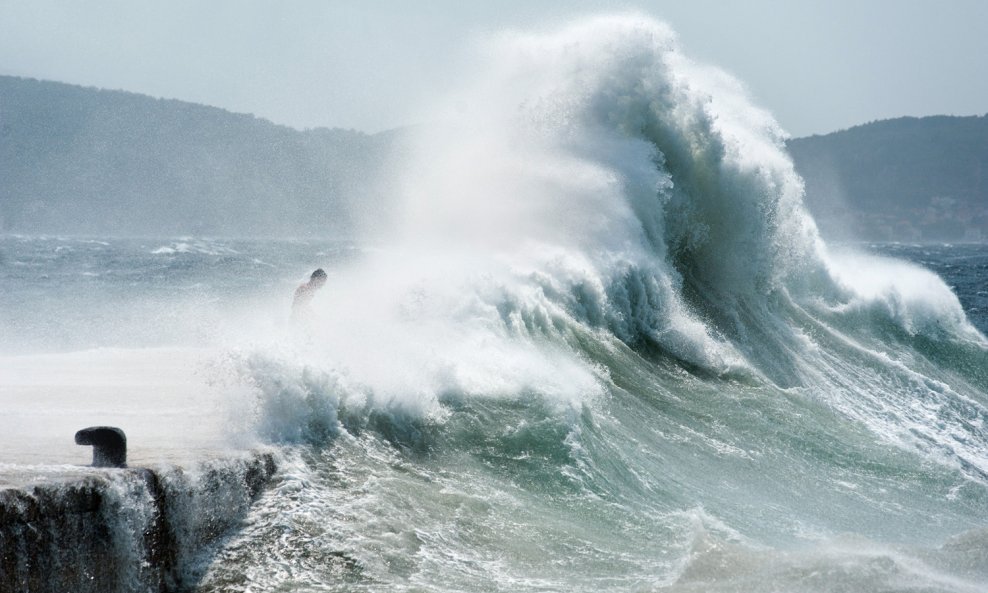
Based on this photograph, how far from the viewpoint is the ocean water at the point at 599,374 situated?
609cm

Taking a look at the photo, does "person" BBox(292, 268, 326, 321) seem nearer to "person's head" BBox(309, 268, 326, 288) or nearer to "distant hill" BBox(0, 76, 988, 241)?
"person's head" BBox(309, 268, 326, 288)

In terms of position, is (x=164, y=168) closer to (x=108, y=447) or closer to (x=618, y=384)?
(x=618, y=384)

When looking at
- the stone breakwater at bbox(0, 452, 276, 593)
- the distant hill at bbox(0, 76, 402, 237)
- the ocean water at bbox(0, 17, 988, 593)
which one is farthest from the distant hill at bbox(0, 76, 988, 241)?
the stone breakwater at bbox(0, 452, 276, 593)

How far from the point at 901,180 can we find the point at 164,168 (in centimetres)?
12756

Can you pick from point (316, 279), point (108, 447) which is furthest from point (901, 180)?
point (108, 447)

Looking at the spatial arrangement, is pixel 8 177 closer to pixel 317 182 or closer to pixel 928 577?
pixel 317 182

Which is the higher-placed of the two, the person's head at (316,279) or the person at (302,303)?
the person's head at (316,279)

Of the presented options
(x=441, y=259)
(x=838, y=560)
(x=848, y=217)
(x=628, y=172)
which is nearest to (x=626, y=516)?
(x=838, y=560)

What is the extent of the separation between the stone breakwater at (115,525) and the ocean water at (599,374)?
18 cm

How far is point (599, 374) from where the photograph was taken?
11.2 m

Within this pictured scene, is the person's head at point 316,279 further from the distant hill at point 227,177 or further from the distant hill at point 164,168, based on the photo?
the distant hill at point 164,168

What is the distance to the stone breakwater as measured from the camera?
4363mm

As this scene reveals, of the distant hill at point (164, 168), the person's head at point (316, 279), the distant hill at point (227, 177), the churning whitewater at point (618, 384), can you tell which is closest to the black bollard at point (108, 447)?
the churning whitewater at point (618, 384)

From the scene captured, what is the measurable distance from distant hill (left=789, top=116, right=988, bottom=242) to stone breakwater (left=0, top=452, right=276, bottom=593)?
156777mm
